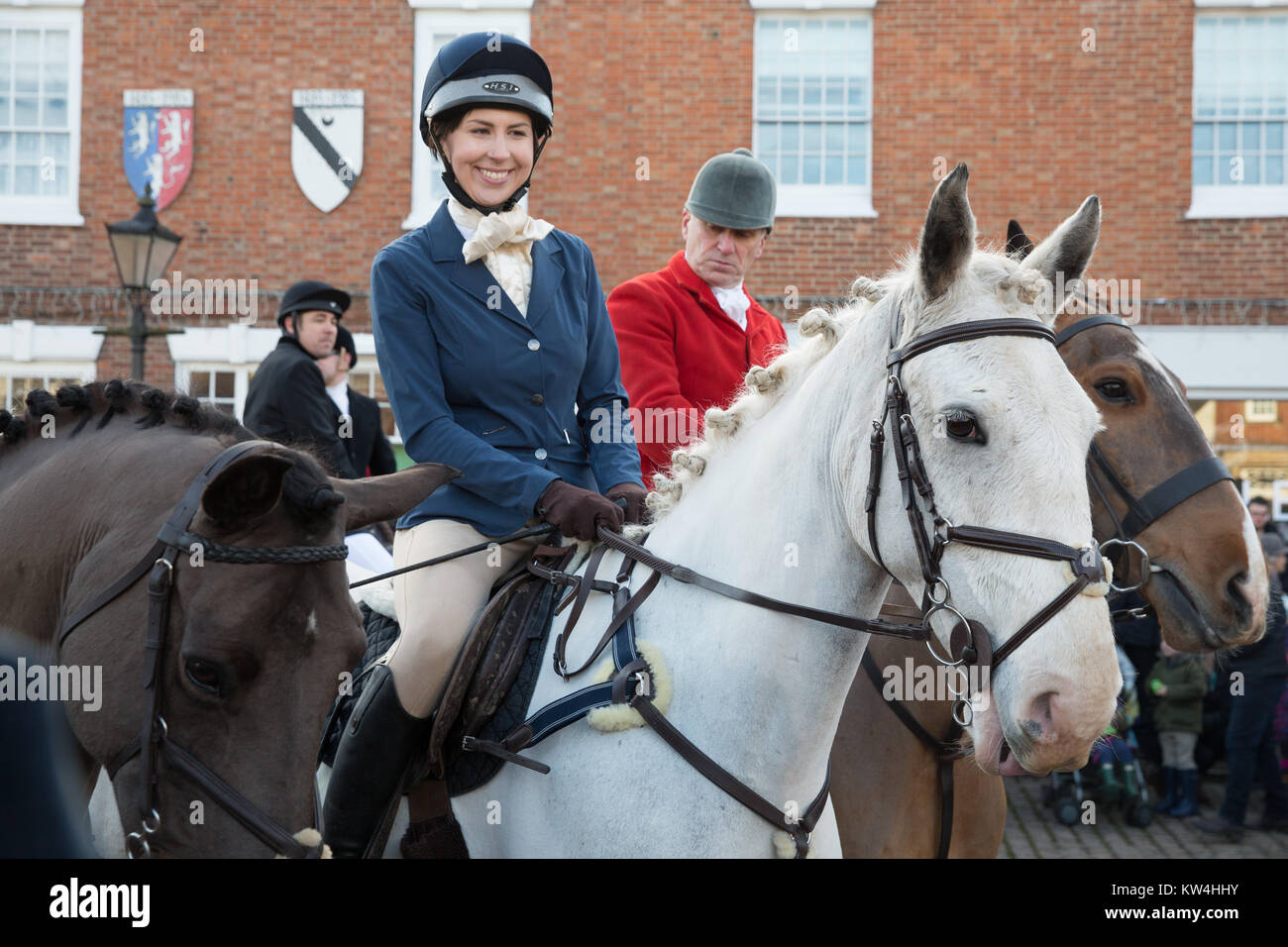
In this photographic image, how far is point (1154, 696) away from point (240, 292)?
1039 cm

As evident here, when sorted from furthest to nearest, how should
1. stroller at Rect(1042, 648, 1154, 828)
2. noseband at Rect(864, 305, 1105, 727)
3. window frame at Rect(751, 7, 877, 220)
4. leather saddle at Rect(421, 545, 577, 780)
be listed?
window frame at Rect(751, 7, 877, 220), stroller at Rect(1042, 648, 1154, 828), leather saddle at Rect(421, 545, 577, 780), noseband at Rect(864, 305, 1105, 727)

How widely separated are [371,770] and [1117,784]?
24.5ft

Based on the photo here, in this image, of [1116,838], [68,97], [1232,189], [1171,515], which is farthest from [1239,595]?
[68,97]

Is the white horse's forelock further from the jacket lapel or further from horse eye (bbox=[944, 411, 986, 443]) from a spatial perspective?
the jacket lapel

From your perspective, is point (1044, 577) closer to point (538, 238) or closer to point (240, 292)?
point (538, 238)

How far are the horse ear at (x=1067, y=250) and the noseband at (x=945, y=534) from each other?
41cm

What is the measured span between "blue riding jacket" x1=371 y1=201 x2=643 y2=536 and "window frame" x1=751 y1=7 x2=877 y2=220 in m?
10.6

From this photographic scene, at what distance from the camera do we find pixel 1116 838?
8.07m

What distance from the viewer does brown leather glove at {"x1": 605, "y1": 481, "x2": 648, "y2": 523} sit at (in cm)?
288

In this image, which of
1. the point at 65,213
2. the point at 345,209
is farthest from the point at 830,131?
the point at 65,213

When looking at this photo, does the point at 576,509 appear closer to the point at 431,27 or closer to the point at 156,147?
the point at 431,27

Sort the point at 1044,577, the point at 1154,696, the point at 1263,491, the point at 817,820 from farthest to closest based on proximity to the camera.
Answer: the point at 1263,491 < the point at 1154,696 < the point at 817,820 < the point at 1044,577

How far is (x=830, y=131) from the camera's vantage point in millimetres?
13289

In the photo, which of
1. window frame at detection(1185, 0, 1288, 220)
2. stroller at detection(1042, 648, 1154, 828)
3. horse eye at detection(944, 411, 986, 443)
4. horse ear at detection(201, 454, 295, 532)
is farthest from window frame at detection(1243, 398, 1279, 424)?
horse ear at detection(201, 454, 295, 532)
